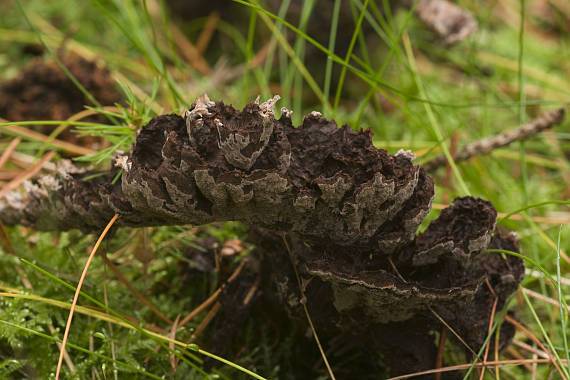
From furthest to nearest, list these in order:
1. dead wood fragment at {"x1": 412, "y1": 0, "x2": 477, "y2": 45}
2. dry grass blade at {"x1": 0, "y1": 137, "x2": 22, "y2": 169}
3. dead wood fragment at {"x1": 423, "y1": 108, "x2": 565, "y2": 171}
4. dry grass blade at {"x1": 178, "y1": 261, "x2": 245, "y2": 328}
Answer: dead wood fragment at {"x1": 412, "y1": 0, "x2": 477, "y2": 45} → dry grass blade at {"x1": 0, "y1": 137, "x2": 22, "y2": 169} → dead wood fragment at {"x1": 423, "y1": 108, "x2": 565, "y2": 171} → dry grass blade at {"x1": 178, "y1": 261, "x2": 245, "y2": 328}

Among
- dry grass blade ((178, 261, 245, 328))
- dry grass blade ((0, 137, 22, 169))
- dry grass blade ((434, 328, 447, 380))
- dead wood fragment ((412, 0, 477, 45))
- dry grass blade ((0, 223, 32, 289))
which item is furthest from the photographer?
dead wood fragment ((412, 0, 477, 45))

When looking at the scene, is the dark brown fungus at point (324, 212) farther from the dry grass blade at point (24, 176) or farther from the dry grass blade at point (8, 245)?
the dry grass blade at point (24, 176)

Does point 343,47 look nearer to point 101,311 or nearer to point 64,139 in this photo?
point 64,139

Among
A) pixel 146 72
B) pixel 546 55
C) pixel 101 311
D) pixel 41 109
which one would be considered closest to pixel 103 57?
pixel 146 72

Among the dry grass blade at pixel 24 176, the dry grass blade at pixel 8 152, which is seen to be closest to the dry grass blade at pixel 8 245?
the dry grass blade at pixel 24 176

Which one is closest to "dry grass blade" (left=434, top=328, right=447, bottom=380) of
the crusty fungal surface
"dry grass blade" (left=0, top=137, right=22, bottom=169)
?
the crusty fungal surface

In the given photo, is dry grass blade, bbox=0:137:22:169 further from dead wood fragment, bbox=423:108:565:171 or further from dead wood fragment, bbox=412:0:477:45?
dead wood fragment, bbox=412:0:477:45
